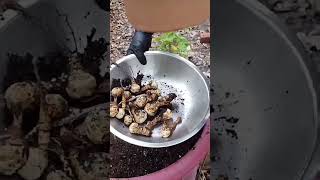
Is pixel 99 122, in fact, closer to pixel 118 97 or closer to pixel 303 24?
pixel 118 97

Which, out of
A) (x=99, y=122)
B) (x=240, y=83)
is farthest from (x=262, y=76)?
(x=99, y=122)

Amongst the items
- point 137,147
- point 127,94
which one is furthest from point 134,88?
point 137,147

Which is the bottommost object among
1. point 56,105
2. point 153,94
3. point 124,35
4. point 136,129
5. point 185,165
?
point 185,165

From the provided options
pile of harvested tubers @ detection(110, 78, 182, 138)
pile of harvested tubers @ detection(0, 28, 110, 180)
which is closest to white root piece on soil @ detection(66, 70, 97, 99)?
pile of harvested tubers @ detection(0, 28, 110, 180)

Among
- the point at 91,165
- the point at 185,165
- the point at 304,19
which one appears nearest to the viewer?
the point at 304,19

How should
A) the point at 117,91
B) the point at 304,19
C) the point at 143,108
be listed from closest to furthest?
the point at 304,19 → the point at 117,91 → the point at 143,108

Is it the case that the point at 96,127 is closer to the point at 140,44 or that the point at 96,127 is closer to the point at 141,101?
the point at 140,44
